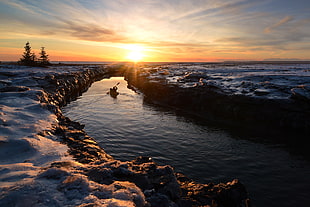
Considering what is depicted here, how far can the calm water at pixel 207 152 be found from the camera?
921 centimetres

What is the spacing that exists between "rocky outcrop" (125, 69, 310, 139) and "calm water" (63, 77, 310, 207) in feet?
11.4

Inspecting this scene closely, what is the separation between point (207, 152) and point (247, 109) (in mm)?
10246

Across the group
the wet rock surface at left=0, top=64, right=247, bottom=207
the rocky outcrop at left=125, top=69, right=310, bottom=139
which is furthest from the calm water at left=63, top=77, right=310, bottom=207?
the wet rock surface at left=0, top=64, right=247, bottom=207

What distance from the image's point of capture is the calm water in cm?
921

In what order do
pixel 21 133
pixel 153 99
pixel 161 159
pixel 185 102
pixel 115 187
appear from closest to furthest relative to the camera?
pixel 115 187, pixel 21 133, pixel 161 159, pixel 185 102, pixel 153 99

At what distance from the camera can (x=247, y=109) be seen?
20.0m

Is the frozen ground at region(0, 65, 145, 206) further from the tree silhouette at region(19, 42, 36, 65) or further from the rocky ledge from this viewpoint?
the tree silhouette at region(19, 42, 36, 65)

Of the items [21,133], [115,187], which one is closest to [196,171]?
[115,187]

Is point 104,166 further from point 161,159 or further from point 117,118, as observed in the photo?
point 117,118

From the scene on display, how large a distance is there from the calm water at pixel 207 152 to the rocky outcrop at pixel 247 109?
3473 millimetres

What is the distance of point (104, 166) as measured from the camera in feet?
A: 17.8

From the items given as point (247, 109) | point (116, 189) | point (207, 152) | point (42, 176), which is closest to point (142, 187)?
point (116, 189)

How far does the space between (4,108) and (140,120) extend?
12.0 meters

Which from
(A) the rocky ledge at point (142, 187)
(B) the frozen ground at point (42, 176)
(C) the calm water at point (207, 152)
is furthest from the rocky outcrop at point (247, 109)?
(B) the frozen ground at point (42, 176)
